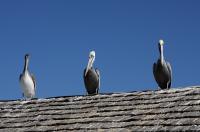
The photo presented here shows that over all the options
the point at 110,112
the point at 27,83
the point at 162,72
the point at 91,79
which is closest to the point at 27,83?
the point at 27,83

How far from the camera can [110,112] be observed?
10219 millimetres

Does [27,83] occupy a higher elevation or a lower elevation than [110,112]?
higher

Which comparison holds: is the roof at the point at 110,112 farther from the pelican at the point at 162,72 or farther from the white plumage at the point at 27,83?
the white plumage at the point at 27,83

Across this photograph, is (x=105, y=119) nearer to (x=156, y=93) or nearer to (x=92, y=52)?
(x=156, y=93)

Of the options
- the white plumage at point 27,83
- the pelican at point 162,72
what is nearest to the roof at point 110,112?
the pelican at point 162,72

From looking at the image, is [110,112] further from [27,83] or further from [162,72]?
[27,83]

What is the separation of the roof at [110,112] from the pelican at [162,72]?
2.62 metres

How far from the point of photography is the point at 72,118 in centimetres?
1039

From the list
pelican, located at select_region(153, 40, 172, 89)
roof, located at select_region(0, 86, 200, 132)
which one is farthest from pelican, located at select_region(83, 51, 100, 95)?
roof, located at select_region(0, 86, 200, 132)

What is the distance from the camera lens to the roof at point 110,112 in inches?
361

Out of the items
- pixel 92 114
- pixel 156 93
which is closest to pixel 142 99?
pixel 156 93

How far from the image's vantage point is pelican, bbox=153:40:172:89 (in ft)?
44.5

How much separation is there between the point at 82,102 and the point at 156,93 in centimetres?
147

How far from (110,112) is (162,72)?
3.62 metres
